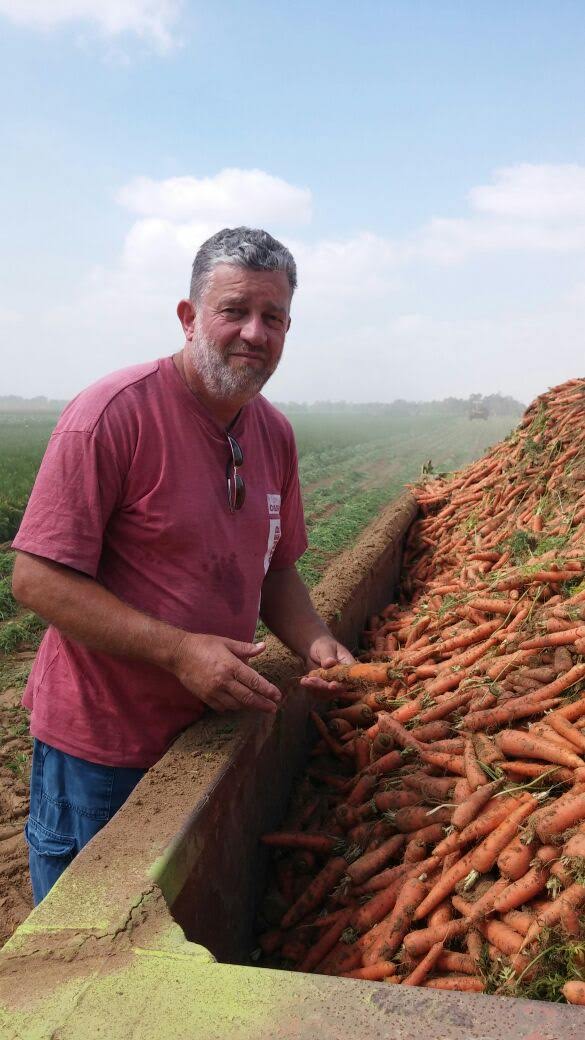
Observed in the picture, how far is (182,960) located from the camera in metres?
1.74

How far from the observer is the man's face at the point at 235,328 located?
247 cm

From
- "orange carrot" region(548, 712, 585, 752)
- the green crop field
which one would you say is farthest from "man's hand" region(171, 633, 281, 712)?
the green crop field

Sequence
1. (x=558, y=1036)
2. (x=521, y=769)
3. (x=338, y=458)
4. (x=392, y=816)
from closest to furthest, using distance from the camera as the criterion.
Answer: (x=558, y=1036) → (x=521, y=769) → (x=392, y=816) → (x=338, y=458)

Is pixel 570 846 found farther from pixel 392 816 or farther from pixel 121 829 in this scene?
pixel 121 829

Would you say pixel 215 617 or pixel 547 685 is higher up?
pixel 215 617

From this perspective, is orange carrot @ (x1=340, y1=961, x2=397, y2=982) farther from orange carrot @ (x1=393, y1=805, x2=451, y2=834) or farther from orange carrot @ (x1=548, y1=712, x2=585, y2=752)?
orange carrot @ (x1=548, y1=712, x2=585, y2=752)

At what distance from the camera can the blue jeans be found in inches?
98.3

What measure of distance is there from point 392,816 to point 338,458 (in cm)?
2497

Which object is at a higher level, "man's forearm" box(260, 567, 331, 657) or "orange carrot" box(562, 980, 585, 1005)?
"man's forearm" box(260, 567, 331, 657)

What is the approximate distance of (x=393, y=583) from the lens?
801 centimetres

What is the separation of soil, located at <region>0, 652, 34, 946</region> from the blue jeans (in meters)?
1.07

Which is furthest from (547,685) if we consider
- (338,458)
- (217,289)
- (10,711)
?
(338,458)

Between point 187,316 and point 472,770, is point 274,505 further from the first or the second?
point 472,770

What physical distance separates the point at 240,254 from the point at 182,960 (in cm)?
203
